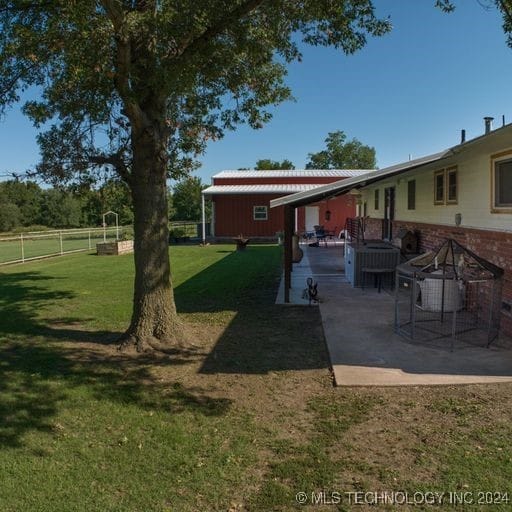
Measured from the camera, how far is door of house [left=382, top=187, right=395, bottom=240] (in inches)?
581

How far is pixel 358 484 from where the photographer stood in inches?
131

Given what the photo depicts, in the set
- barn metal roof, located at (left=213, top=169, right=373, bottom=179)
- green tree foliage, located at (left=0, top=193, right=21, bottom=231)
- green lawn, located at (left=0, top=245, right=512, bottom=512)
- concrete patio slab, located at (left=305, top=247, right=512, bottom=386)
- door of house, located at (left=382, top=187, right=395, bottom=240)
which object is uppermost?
barn metal roof, located at (left=213, top=169, right=373, bottom=179)

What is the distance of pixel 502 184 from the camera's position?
686 centimetres

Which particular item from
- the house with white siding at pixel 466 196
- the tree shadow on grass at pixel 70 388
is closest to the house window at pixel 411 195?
the house with white siding at pixel 466 196

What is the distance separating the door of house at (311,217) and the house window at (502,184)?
2151cm

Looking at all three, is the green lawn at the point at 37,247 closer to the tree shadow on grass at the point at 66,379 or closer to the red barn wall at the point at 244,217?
the red barn wall at the point at 244,217

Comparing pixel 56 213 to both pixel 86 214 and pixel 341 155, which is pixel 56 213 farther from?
pixel 341 155

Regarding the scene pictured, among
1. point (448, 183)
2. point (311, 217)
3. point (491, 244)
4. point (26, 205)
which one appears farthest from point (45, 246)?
point (26, 205)

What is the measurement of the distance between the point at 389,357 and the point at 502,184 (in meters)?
3.01

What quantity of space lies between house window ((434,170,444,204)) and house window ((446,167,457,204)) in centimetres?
36

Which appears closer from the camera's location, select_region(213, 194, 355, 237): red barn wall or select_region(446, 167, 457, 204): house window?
select_region(446, 167, 457, 204): house window

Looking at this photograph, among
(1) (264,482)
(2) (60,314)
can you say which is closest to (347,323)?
(1) (264,482)

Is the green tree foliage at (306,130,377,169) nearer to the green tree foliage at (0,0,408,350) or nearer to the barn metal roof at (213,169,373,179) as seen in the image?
the barn metal roof at (213,169,373,179)

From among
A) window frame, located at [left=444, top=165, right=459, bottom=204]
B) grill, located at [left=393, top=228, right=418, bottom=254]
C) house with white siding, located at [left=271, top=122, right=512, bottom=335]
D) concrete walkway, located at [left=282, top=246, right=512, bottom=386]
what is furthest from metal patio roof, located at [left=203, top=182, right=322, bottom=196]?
concrete walkway, located at [left=282, top=246, right=512, bottom=386]
